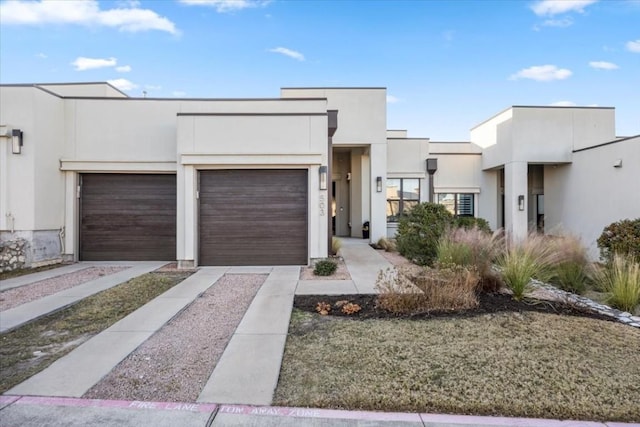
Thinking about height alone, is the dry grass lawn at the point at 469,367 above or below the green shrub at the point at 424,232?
below

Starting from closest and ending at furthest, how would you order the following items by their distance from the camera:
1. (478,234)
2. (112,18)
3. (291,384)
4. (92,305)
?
1. (291,384)
2. (92,305)
3. (478,234)
4. (112,18)

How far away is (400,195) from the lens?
16562 mm

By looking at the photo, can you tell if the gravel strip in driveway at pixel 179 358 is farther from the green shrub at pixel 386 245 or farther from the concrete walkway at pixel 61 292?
the green shrub at pixel 386 245

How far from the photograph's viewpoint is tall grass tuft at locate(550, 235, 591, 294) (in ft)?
24.1

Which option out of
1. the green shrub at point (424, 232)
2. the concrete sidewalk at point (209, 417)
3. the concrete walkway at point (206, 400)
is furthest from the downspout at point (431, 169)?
the concrete sidewalk at point (209, 417)

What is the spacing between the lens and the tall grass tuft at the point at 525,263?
6.29 meters

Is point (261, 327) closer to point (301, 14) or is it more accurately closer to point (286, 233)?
point (286, 233)

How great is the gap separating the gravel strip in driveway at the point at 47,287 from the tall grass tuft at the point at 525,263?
8699 mm

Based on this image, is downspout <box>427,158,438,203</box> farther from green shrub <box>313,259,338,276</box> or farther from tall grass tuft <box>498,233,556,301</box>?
green shrub <box>313,259,338,276</box>

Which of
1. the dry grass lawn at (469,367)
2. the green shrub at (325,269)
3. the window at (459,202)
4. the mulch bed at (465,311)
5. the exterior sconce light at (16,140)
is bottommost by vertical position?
the dry grass lawn at (469,367)

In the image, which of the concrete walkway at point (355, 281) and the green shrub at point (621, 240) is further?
the green shrub at point (621, 240)

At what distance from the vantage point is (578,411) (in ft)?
9.28

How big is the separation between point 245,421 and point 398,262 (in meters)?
7.93

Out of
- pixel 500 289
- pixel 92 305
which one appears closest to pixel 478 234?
pixel 500 289
